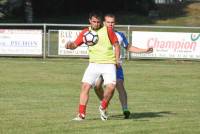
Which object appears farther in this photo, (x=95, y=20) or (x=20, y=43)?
(x=20, y=43)

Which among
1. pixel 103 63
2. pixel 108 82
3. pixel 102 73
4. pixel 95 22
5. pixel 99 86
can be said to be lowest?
pixel 99 86

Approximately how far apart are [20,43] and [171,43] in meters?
6.80

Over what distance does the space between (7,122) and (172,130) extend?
2.86m

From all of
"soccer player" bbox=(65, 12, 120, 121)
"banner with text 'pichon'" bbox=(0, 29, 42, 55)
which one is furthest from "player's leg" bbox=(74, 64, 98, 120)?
"banner with text 'pichon'" bbox=(0, 29, 42, 55)

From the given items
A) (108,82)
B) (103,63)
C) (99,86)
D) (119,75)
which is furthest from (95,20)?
(119,75)

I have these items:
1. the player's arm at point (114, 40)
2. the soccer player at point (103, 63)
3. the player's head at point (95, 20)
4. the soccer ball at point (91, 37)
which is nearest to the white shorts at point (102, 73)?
the soccer player at point (103, 63)

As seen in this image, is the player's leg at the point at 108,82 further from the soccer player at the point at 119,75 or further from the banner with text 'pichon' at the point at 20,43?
the banner with text 'pichon' at the point at 20,43

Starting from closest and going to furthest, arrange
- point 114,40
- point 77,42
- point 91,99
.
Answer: point 114,40 → point 77,42 → point 91,99

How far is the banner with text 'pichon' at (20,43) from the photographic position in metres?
31.2

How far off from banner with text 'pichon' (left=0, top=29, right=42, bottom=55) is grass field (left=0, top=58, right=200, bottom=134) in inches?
41.0

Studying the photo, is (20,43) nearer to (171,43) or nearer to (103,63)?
(171,43)

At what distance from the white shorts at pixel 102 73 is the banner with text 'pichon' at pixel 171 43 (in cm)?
1785

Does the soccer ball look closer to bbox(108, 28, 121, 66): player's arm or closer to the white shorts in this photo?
bbox(108, 28, 121, 66): player's arm

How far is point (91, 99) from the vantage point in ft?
56.9
